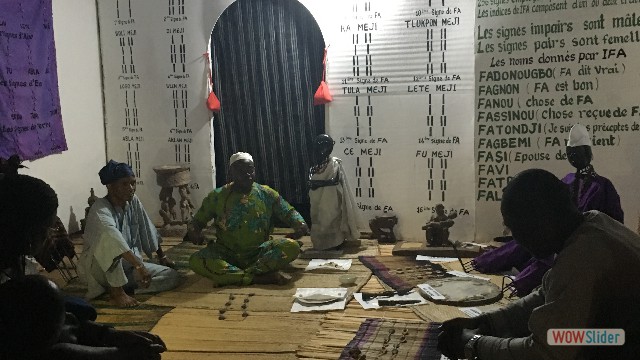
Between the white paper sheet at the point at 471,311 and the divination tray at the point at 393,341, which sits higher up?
the white paper sheet at the point at 471,311

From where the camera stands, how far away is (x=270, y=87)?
664 cm

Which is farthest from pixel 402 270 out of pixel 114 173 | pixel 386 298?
pixel 114 173

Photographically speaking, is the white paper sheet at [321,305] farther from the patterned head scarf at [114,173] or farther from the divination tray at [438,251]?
the patterned head scarf at [114,173]

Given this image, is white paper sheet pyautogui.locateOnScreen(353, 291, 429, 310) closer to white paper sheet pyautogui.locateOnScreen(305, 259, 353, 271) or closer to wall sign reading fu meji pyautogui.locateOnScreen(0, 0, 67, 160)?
white paper sheet pyautogui.locateOnScreen(305, 259, 353, 271)

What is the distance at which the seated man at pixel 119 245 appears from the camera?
14.6ft

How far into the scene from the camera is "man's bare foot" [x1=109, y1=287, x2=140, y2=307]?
14.6 feet

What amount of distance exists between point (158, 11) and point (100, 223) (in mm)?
3188

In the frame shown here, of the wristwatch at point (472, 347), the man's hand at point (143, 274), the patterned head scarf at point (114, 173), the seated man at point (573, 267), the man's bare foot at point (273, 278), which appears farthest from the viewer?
the man's bare foot at point (273, 278)

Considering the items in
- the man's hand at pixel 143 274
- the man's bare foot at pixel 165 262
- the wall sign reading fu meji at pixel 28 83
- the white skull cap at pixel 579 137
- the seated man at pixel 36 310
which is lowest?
the man's bare foot at pixel 165 262

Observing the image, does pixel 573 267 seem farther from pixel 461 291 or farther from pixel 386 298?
pixel 386 298

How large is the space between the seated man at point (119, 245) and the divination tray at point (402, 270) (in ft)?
5.37

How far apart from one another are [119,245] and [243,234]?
1009 mm

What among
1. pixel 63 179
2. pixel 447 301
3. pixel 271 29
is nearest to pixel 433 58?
pixel 271 29

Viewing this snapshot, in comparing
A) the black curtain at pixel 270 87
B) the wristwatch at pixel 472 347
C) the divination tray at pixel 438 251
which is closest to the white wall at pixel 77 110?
the black curtain at pixel 270 87
